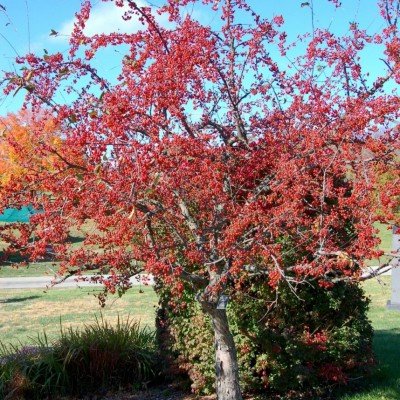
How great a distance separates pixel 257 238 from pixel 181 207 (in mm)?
862

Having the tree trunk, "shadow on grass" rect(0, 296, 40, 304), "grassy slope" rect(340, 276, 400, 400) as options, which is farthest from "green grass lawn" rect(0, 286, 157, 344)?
the tree trunk

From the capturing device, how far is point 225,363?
216 inches

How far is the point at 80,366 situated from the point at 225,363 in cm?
216

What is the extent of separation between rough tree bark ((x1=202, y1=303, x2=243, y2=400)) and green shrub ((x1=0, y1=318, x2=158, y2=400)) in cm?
170

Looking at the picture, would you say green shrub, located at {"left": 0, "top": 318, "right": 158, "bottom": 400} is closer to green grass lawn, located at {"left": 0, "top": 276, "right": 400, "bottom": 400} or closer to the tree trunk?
green grass lawn, located at {"left": 0, "top": 276, "right": 400, "bottom": 400}

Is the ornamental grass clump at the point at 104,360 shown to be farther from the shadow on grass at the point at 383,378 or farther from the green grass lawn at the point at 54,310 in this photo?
the green grass lawn at the point at 54,310

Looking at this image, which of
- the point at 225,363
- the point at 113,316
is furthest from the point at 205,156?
the point at 113,316

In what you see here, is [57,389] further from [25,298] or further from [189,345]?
[25,298]

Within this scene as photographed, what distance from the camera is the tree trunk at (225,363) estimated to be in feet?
17.9

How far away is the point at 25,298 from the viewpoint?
16.0 m

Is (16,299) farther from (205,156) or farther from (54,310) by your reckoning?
(205,156)

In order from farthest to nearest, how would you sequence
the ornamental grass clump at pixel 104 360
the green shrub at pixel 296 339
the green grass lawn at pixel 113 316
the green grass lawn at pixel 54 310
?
the green grass lawn at pixel 54 310
the ornamental grass clump at pixel 104 360
the green grass lawn at pixel 113 316
the green shrub at pixel 296 339

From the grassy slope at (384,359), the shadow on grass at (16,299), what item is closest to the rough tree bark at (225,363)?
the grassy slope at (384,359)

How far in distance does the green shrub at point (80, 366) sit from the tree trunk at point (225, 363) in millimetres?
1700
